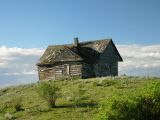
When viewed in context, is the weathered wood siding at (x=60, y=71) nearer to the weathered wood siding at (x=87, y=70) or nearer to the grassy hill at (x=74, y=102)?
the weathered wood siding at (x=87, y=70)

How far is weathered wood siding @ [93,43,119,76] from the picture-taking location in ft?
186

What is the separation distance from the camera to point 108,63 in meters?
59.4

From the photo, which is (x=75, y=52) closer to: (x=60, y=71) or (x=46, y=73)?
(x=60, y=71)

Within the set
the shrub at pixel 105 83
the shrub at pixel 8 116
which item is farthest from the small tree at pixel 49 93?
the shrub at pixel 105 83

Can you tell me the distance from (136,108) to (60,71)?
39.3 m

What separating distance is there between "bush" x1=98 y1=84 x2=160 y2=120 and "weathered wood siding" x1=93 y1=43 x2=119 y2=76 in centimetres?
3962

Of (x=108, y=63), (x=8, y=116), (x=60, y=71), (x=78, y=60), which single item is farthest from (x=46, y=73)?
(x=8, y=116)

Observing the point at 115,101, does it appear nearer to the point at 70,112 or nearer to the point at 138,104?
the point at 138,104

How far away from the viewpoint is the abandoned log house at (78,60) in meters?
54.1

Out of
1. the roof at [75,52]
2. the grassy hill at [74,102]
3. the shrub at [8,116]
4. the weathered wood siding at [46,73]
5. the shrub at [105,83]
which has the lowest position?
the shrub at [8,116]

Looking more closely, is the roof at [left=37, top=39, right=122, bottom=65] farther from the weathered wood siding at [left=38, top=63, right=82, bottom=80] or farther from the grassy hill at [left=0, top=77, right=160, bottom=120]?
the grassy hill at [left=0, top=77, right=160, bottom=120]

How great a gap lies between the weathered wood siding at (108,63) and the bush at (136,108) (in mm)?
39624

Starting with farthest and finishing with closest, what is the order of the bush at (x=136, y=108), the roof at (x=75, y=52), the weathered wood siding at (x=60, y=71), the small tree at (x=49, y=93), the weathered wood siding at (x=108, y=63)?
the weathered wood siding at (x=108, y=63)
the roof at (x=75, y=52)
the weathered wood siding at (x=60, y=71)
the small tree at (x=49, y=93)
the bush at (x=136, y=108)

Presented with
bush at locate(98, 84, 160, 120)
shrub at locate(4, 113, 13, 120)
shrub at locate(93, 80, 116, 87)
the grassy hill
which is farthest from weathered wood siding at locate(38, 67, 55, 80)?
bush at locate(98, 84, 160, 120)
